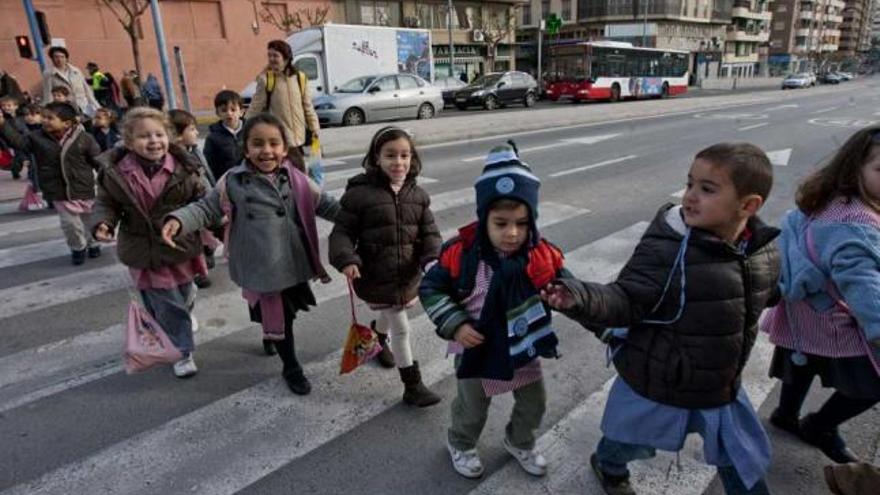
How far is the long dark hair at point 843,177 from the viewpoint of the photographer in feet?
7.29

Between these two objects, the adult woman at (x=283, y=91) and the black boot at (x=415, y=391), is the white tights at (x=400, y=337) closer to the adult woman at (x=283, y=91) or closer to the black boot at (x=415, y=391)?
the black boot at (x=415, y=391)

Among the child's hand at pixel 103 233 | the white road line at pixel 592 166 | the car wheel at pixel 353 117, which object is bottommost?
the white road line at pixel 592 166

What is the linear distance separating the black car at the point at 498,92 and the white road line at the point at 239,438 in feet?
72.3

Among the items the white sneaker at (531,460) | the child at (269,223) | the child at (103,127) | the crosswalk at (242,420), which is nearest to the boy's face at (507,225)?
the white sneaker at (531,460)

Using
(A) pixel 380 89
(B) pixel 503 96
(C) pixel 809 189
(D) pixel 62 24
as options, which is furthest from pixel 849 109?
(D) pixel 62 24

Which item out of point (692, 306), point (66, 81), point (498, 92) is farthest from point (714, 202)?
point (498, 92)

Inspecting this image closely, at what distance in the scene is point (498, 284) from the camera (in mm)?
2141

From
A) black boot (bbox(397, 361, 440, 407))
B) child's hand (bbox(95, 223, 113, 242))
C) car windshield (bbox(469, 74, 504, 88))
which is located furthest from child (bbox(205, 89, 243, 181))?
car windshield (bbox(469, 74, 504, 88))

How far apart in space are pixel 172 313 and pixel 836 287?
3.54 meters

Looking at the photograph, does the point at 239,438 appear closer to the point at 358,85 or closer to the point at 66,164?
the point at 66,164

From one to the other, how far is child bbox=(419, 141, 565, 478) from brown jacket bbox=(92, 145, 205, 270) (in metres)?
1.81

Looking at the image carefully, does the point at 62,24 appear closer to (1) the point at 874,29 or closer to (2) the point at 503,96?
(2) the point at 503,96

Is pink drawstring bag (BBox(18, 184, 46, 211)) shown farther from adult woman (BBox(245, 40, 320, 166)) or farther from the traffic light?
the traffic light

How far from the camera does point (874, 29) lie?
7013 inches
